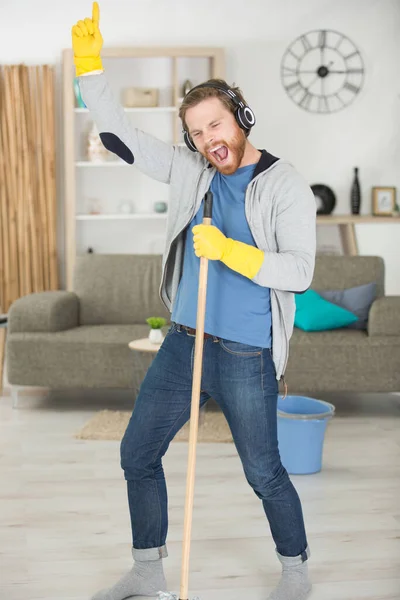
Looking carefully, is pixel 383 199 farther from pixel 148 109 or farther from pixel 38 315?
pixel 38 315

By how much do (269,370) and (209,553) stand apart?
861 millimetres

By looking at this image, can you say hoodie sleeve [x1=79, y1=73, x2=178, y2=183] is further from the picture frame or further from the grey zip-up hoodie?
the picture frame

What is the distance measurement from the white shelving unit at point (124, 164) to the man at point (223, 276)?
13.6 ft

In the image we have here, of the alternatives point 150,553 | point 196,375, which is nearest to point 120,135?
point 196,375

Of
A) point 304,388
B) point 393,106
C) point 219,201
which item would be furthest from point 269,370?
point 393,106

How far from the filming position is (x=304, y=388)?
14.9 ft

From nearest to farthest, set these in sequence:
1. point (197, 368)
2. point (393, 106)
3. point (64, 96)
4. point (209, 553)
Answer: point (197, 368) → point (209, 553) → point (64, 96) → point (393, 106)

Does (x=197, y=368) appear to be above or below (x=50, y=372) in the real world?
above

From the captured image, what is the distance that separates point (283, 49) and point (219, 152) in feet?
15.7

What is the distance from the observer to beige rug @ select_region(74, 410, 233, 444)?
13.5 ft

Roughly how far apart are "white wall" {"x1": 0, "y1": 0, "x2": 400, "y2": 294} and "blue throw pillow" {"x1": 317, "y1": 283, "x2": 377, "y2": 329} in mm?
1829

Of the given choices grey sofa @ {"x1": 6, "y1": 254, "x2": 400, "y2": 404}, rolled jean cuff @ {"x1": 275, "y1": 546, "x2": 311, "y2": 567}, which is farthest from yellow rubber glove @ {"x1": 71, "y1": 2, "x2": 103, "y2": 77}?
grey sofa @ {"x1": 6, "y1": 254, "x2": 400, "y2": 404}

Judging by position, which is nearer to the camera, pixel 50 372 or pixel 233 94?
pixel 233 94

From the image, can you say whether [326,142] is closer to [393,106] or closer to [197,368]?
[393,106]
